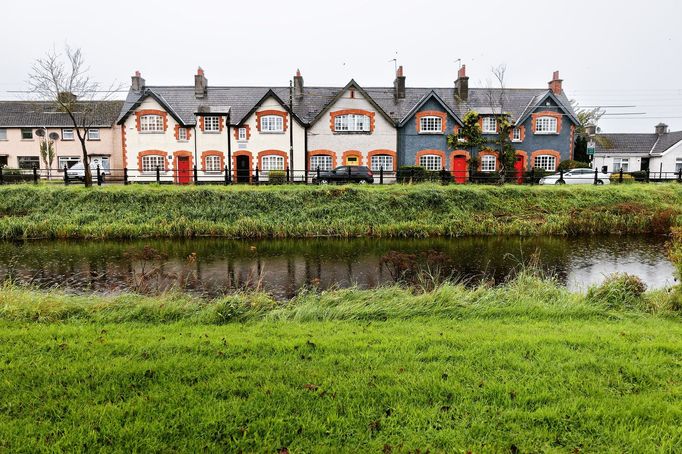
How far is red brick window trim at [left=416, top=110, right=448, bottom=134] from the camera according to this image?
3120cm

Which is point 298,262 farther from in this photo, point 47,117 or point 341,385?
point 47,117

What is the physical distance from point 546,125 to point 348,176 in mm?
14681

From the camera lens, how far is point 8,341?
16.8ft

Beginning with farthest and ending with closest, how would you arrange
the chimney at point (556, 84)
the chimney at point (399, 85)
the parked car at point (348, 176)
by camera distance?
the chimney at point (556, 84), the chimney at point (399, 85), the parked car at point (348, 176)

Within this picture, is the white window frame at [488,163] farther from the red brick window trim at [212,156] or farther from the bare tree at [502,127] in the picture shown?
the red brick window trim at [212,156]

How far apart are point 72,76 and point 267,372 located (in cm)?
2550

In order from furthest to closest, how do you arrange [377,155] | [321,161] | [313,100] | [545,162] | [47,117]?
[47,117] < [313,100] < [545,162] < [377,155] < [321,161]

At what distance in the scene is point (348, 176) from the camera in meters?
26.6

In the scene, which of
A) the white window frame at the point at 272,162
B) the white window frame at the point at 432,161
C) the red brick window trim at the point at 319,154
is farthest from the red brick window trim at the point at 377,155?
the white window frame at the point at 272,162

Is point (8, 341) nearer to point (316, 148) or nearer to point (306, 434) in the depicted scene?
point (306, 434)

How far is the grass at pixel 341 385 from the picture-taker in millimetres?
3324

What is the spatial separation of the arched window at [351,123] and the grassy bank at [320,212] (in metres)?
9.76

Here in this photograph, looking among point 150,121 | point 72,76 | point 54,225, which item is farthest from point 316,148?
point 54,225

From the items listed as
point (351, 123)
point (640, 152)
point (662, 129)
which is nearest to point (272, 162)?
point (351, 123)
